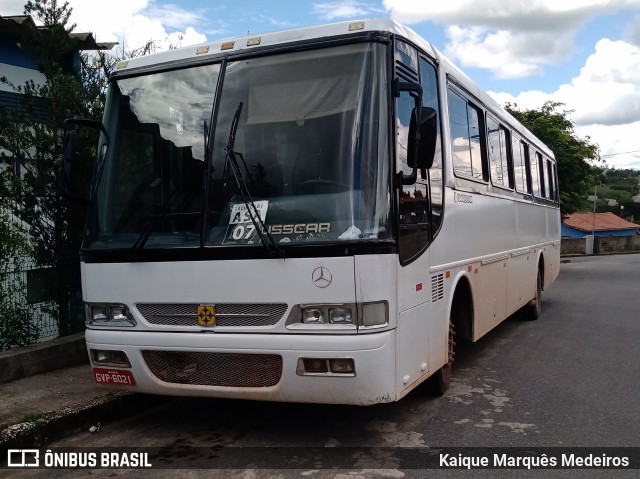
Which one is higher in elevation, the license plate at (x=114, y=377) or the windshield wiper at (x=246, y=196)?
the windshield wiper at (x=246, y=196)

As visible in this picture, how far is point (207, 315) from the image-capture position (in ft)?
15.9

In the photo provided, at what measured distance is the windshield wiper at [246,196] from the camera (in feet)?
15.1

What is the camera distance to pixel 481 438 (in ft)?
17.0

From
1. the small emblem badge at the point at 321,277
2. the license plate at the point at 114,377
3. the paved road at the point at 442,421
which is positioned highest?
the small emblem badge at the point at 321,277

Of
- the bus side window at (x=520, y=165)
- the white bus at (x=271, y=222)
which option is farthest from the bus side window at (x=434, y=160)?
the bus side window at (x=520, y=165)

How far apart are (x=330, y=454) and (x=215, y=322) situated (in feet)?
4.16

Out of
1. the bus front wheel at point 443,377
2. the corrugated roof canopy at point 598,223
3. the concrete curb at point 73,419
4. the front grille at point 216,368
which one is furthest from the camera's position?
the corrugated roof canopy at point 598,223

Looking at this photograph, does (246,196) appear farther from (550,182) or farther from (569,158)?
(569,158)

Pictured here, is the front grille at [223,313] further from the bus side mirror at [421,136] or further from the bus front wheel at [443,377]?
the bus front wheel at [443,377]

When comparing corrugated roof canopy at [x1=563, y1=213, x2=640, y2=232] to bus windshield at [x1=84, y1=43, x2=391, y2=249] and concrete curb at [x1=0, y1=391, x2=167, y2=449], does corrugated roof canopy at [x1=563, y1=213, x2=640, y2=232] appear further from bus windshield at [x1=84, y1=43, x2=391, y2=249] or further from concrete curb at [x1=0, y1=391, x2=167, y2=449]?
bus windshield at [x1=84, y1=43, x2=391, y2=249]

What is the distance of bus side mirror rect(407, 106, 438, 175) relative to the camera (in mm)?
4801

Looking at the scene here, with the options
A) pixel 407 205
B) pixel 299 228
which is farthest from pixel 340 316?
pixel 407 205

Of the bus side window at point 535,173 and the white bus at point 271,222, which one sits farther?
the bus side window at point 535,173

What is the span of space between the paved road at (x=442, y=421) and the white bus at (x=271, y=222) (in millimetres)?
501
